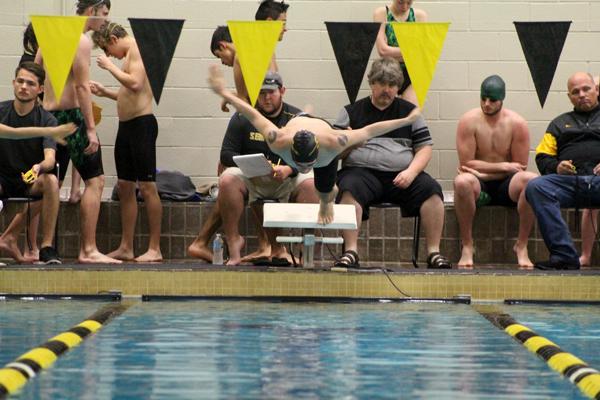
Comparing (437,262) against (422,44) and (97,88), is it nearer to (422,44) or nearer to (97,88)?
(422,44)

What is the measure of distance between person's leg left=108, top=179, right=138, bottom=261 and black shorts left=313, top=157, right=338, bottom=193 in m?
1.84

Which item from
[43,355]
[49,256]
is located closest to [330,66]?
[49,256]

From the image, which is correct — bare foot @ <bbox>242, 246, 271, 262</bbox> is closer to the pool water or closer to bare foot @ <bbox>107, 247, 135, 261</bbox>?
bare foot @ <bbox>107, 247, 135, 261</bbox>

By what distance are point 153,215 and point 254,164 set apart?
3.79 ft

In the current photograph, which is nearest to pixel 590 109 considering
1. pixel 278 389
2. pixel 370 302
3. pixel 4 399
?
pixel 370 302

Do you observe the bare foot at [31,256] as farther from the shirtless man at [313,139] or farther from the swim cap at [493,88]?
the swim cap at [493,88]

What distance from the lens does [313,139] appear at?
8.12 meters

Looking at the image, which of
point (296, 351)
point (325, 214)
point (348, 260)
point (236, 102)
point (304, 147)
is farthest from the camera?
point (348, 260)

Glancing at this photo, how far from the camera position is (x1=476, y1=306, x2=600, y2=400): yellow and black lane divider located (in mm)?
4535

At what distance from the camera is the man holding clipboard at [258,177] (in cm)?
915

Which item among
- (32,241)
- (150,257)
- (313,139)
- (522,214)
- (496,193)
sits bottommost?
(150,257)

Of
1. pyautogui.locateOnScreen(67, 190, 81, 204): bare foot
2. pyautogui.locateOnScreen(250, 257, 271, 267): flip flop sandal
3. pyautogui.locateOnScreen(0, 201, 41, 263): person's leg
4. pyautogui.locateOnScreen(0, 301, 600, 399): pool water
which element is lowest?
pyautogui.locateOnScreen(0, 301, 600, 399): pool water

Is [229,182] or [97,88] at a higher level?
[97,88]

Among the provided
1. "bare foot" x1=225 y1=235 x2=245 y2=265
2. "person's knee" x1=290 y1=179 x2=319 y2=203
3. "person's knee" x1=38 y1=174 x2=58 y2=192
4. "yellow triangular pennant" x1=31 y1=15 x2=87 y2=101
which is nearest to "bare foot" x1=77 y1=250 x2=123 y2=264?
"person's knee" x1=38 y1=174 x2=58 y2=192
